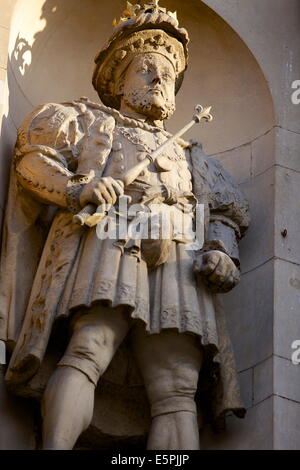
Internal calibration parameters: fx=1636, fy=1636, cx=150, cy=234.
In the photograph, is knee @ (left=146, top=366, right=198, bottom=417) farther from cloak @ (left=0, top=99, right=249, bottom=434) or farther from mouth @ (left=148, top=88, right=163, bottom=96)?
mouth @ (left=148, top=88, right=163, bottom=96)

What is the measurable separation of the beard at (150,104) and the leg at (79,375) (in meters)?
1.24

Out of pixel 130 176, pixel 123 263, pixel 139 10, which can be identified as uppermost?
pixel 139 10

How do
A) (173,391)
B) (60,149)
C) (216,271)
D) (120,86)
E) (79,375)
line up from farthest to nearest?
1. (120,86)
2. (60,149)
3. (216,271)
4. (173,391)
5. (79,375)

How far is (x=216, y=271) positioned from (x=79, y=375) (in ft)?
2.81

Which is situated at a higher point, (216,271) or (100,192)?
(100,192)

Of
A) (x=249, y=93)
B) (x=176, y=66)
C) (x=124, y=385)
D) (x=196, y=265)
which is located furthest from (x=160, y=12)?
(x=124, y=385)

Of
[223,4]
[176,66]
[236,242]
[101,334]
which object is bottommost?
[101,334]

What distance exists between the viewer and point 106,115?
7797 millimetres

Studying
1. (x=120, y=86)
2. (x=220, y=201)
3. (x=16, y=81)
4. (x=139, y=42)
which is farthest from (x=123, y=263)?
(x=16, y=81)

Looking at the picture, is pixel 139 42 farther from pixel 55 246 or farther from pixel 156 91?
pixel 55 246

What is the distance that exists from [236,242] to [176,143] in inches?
22.0

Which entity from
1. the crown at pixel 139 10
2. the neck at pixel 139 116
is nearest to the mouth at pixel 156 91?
the neck at pixel 139 116

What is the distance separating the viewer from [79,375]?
693 cm
